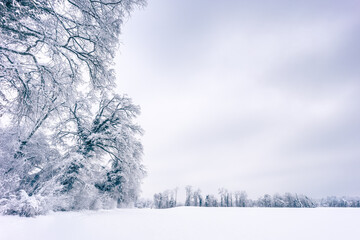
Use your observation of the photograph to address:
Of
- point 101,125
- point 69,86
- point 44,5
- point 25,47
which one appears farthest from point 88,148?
point 44,5

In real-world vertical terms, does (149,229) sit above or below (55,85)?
below

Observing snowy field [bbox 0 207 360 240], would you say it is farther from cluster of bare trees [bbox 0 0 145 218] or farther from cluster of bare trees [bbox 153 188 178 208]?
cluster of bare trees [bbox 153 188 178 208]

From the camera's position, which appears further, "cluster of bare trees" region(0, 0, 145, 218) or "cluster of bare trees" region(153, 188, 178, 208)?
"cluster of bare trees" region(153, 188, 178, 208)

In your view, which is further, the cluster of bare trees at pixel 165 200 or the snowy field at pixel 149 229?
the cluster of bare trees at pixel 165 200

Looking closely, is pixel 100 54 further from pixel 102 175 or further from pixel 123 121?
pixel 102 175

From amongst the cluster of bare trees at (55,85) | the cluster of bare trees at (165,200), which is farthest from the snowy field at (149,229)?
the cluster of bare trees at (165,200)

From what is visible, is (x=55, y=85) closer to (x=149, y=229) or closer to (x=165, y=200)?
(x=149, y=229)

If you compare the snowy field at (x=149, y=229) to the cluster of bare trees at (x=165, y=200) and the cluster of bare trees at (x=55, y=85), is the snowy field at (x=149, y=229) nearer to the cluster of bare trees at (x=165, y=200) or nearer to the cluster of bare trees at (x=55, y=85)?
the cluster of bare trees at (x=55, y=85)

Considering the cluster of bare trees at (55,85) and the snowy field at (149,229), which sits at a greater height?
the cluster of bare trees at (55,85)

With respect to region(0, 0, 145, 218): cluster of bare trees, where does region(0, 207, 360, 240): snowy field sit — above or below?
below

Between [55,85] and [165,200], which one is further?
[165,200]

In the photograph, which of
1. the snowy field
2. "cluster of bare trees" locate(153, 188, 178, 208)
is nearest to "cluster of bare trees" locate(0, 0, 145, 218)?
the snowy field

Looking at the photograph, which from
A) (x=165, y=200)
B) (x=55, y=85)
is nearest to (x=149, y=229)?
(x=55, y=85)

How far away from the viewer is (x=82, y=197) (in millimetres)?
8156
